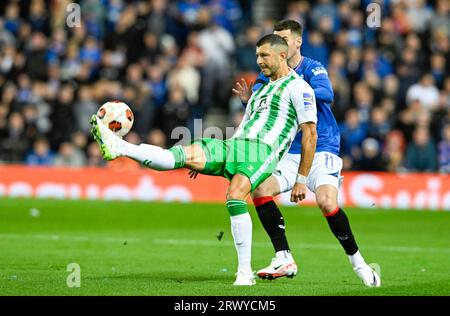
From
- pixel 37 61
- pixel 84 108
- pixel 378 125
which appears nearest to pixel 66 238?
pixel 84 108

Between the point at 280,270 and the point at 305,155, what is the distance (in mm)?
1121

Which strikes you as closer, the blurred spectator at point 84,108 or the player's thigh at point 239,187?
the player's thigh at point 239,187

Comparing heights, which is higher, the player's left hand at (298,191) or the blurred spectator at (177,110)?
the blurred spectator at (177,110)

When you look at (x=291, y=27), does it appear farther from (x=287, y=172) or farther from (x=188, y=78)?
(x=188, y=78)

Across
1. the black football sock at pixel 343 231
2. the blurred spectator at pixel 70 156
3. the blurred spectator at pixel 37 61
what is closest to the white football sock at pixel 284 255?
the black football sock at pixel 343 231

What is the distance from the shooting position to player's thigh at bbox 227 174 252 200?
30.0 feet

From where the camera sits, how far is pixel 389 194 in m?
20.7

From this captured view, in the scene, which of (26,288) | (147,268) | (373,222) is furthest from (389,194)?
(26,288)

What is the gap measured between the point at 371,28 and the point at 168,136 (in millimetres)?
5121

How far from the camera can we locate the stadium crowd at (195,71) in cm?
2131

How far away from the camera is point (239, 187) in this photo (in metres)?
9.19

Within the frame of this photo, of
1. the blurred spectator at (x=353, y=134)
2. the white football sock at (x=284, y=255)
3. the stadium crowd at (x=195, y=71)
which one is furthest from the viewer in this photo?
the stadium crowd at (x=195, y=71)

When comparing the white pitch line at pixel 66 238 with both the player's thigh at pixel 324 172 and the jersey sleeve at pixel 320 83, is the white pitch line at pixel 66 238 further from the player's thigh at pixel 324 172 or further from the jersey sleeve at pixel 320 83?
the jersey sleeve at pixel 320 83

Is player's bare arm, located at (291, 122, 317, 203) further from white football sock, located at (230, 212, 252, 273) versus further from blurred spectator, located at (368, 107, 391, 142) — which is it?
blurred spectator, located at (368, 107, 391, 142)
